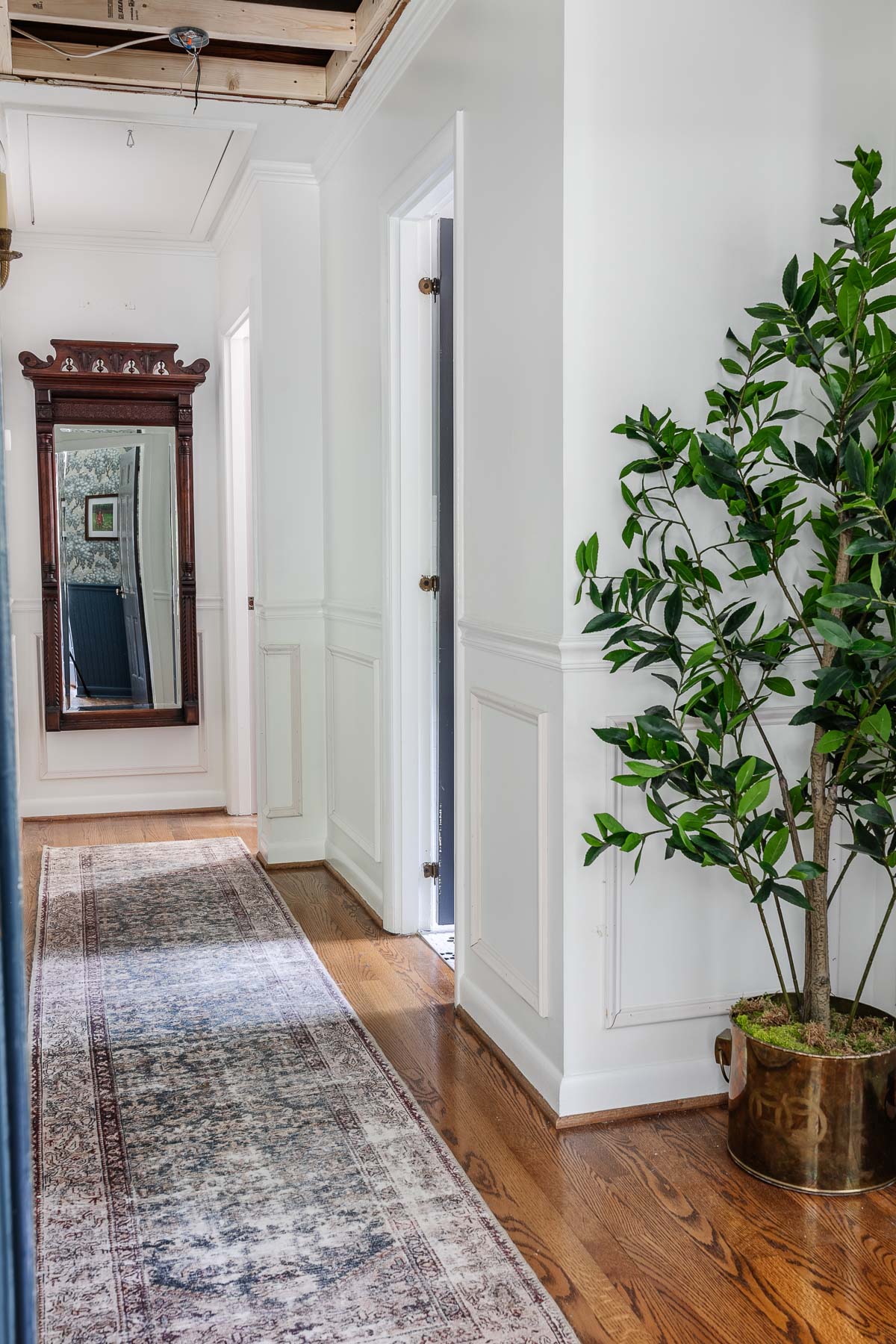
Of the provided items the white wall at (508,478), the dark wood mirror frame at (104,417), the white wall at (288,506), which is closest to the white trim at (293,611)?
the white wall at (288,506)

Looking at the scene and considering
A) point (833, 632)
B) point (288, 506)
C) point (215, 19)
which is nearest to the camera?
point (833, 632)

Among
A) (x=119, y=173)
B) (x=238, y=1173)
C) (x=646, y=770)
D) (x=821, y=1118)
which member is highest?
(x=119, y=173)

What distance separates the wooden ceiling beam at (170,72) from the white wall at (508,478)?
29cm

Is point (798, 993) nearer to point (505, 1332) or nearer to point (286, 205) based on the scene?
point (505, 1332)

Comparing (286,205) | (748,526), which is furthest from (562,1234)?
(286,205)

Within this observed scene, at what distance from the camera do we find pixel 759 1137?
221cm

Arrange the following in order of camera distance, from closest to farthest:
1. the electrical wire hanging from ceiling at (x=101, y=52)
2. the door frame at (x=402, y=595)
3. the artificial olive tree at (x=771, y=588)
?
the artificial olive tree at (x=771, y=588) < the electrical wire hanging from ceiling at (x=101, y=52) < the door frame at (x=402, y=595)

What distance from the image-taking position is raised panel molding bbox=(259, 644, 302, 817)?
4.60 metres

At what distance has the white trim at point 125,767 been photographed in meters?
5.55

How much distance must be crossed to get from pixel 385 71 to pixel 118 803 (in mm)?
3606

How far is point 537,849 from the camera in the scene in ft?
8.35

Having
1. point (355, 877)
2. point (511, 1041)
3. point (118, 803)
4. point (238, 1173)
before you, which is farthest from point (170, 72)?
point (118, 803)

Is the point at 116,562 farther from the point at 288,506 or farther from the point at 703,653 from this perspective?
the point at 703,653

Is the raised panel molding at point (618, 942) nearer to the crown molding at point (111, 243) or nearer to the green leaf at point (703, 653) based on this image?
the green leaf at point (703, 653)
